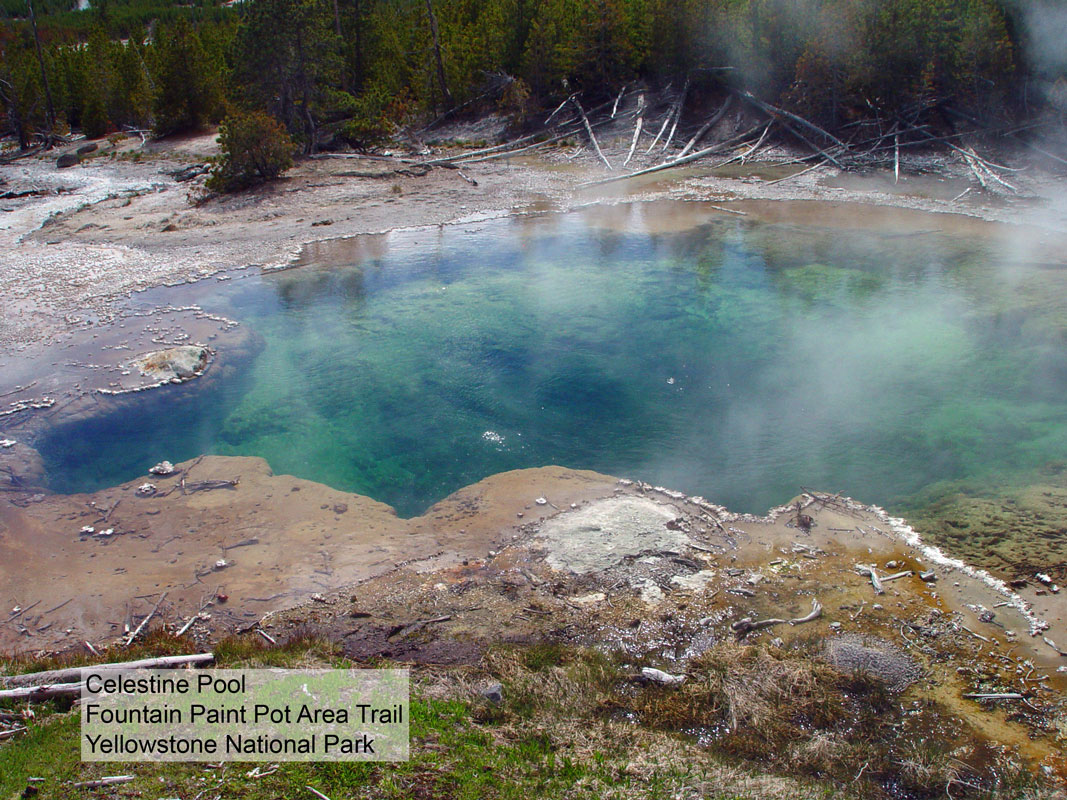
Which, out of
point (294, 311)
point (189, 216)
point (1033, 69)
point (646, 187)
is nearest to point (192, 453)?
point (294, 311)

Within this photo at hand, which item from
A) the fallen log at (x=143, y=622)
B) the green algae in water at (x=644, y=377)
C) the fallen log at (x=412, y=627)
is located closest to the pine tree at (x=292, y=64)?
the green algae in water at (x=644, y=377)

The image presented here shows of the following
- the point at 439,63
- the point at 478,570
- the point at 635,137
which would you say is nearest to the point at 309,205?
the point at 635,137

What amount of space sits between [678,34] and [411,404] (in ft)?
68.9

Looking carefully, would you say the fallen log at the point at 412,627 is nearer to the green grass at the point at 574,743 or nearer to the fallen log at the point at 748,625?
the green grass at the point at 574,743

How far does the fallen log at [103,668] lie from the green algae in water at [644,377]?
3.07 meters

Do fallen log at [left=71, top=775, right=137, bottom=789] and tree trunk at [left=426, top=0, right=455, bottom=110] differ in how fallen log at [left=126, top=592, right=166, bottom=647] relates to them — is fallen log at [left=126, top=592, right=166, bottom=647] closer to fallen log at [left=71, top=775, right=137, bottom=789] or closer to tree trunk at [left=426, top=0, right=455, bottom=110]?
fallen log at [left=71, top=775, right=137, bottom=789]

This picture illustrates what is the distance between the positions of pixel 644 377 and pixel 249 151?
14.3 m

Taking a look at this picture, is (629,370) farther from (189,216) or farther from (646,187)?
(189,216)

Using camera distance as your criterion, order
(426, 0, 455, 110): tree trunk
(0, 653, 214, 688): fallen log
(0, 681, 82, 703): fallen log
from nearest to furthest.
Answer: (0, 681, 82, 703): fallen log, (0, 653, 214, 688): fallen log, (426, 0, 455, 110): tree trunk

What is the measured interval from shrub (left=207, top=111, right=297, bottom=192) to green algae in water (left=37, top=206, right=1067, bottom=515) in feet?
21.7

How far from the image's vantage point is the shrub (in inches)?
754

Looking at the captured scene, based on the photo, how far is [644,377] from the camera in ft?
33.7

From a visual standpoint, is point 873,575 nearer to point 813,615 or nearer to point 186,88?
point 813,615

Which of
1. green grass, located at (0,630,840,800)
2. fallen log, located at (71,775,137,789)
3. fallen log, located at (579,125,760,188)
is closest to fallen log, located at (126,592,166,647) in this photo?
green grass, located at (0,630,840,800)
